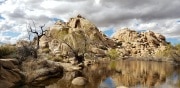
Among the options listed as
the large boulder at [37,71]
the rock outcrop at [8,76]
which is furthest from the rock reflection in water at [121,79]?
the rock outcrop at [8,76]

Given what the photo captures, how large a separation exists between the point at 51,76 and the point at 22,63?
4.47 m

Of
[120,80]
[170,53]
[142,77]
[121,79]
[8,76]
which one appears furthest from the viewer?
[170,53]

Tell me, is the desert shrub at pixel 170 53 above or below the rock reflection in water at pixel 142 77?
above

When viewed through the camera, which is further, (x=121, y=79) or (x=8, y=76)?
(x=121, y=79)

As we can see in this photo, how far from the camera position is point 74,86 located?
37.5 metres

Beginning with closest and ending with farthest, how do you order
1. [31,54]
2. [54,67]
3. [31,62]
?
[31,62] → [54,67] → [31,54]

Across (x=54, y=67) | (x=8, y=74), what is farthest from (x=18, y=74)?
(x=54, y=67)

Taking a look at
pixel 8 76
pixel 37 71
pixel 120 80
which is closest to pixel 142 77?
pixel 120 80

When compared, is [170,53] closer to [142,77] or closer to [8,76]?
[142,77]

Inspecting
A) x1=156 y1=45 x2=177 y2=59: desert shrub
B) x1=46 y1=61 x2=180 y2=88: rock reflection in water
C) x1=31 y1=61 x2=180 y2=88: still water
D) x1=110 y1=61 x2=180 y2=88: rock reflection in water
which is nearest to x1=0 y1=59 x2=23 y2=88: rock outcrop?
x1=31 y1=61 x2=180 y2=88: still water

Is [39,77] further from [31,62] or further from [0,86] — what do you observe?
[0,86]

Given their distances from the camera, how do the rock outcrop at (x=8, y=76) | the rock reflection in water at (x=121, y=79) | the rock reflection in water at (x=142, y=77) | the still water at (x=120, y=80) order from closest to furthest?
the rock outcrop at (x=8, y=76)
the still water at (x=120, y=80)
the rock reflection in water at (x=121, y=79)
the rock reflection in water at (x=142, y=77)

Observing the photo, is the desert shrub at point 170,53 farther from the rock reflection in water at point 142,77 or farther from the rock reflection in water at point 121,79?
the rock reflection in water at point 121,79

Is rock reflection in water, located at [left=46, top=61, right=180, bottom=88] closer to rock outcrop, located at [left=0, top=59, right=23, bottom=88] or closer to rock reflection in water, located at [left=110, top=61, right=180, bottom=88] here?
rock reflection in water, located at [left=110, top=61, right=180, bottom=88]
